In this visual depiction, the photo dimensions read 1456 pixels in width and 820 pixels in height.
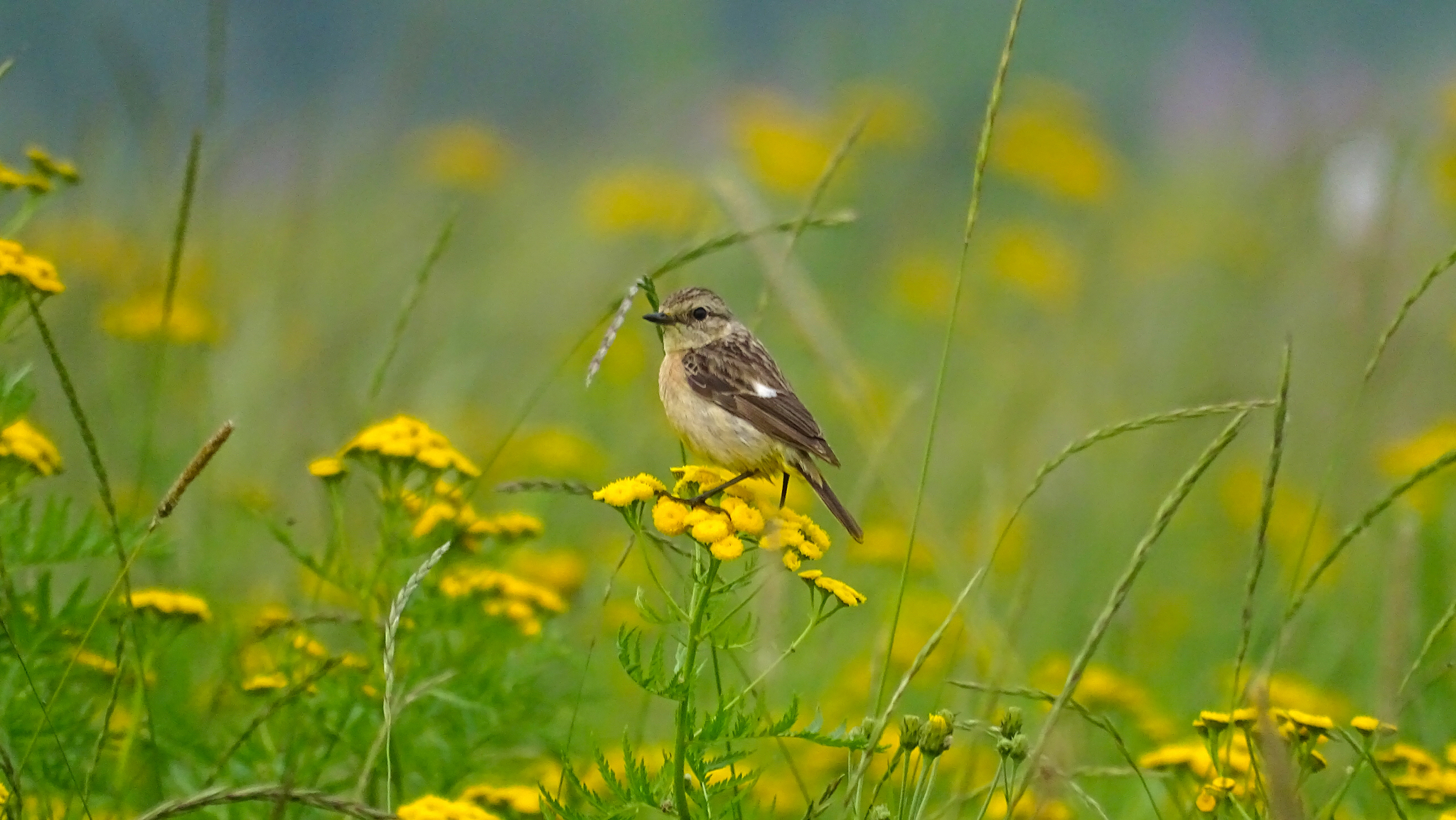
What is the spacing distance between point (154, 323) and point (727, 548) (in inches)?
166

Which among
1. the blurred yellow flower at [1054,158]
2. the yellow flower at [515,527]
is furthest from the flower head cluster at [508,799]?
the blurred yellow flower at [1054,158]

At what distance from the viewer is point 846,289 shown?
11.2 metres

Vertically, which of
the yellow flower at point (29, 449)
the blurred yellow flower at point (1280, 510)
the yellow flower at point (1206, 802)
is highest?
the yellow flower at point (1206, 802)

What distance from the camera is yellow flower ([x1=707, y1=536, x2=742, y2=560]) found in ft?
8.70

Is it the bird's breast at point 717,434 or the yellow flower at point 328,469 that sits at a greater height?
the bird's breast at point 717,434

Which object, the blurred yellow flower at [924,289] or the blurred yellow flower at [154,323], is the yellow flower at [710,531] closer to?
the blurred yellow flower at [154,323]

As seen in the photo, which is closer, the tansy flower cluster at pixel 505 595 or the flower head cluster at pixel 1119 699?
the tansy flower cluster at pixel 505 595

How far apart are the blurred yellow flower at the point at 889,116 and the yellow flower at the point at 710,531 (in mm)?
8701

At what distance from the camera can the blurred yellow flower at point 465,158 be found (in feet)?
35.3

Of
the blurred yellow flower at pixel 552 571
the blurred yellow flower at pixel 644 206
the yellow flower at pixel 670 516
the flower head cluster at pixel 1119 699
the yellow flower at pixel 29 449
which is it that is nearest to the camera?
the yellow flower at pixel 670 516

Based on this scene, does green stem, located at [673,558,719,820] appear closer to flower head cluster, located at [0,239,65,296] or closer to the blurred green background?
the blurred green background

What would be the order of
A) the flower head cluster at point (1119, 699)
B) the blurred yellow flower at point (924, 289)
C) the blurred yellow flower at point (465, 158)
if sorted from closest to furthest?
the flower head cluster at point (1119, 699) → the blurred yellow flower at point (924, 289) → the blurred yellow flower at point (465, 158)

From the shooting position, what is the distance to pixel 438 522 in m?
3.91

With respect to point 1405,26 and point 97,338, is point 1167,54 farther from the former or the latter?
point 97,338
